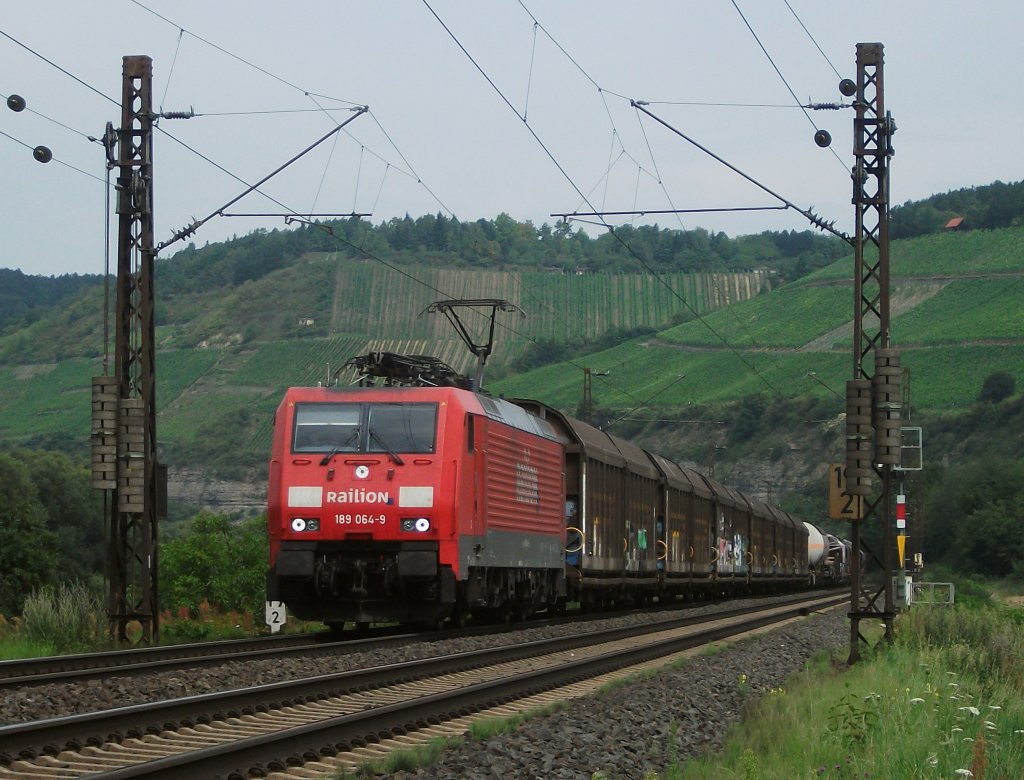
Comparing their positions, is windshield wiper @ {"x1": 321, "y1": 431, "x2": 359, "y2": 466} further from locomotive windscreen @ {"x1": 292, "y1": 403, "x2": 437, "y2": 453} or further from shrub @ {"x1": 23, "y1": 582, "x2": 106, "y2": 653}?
shrub @ {"x1": 23, "y1": 582, "x2": 106, "y2": 653}

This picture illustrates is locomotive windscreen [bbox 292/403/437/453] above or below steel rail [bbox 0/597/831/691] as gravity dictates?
above

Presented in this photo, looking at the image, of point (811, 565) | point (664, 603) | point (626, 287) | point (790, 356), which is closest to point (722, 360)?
point (790, 356)

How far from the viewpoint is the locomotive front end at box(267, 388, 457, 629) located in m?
19.9

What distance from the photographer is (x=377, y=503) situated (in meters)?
20.0

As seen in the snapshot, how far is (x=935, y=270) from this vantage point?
14075 cm

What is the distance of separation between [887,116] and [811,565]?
50.5 meters

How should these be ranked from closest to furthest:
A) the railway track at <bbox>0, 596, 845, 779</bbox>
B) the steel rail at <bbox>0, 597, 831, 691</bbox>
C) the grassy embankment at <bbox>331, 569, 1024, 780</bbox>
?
1. the railway track at <bbox>0, 596, 845, 779</bbox>
2. the grassy embankment at <bbox>331, 569, 1024, 780</bbox>
3. the steel rail at <bbox>0, 597, 831, 691</bbox>

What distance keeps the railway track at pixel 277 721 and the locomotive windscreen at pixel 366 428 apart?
3921 mm

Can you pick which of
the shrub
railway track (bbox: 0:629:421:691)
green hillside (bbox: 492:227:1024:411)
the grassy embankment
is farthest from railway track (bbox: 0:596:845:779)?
green hillside (bbox: 492:227:1024:411)

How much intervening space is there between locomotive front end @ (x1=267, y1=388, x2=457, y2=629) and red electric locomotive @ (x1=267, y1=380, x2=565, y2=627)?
13 millimetres

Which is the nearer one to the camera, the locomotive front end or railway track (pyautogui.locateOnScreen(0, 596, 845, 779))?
railway track (pyautogui.locateOnScreen(0, 596, 845, 779))

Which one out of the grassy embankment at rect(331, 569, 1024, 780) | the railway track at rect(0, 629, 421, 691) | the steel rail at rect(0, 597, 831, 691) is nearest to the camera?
the grassy embankment at rect(331, 569, 1024, 780)

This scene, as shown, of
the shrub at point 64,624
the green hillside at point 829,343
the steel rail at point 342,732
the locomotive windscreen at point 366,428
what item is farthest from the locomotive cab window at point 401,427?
the green hillside at point 829,343

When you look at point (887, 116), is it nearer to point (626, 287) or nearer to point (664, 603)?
point (664, 603)
